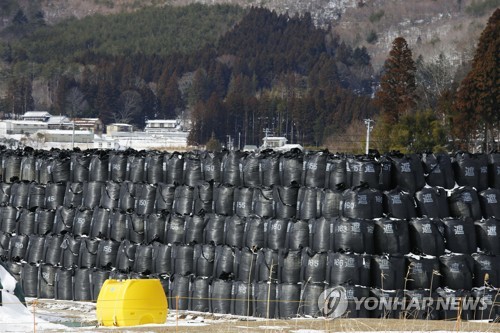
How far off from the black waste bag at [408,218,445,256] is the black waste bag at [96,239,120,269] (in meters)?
8.43

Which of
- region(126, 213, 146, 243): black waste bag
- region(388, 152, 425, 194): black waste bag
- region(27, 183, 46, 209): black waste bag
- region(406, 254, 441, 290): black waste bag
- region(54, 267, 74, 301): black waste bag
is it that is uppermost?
region(388, 152, 425, 194): black waste bag

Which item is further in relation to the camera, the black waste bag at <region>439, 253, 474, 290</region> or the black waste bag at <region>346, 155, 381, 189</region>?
the black waste bag at <region>346, 155, 381, 189</region>

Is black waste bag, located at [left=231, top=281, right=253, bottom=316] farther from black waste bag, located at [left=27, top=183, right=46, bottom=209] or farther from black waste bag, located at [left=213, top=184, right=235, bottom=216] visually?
black waste bag, located at [left=27, top=183, right=46, bottom=209]

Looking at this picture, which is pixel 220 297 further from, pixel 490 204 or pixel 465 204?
pixel 490 204

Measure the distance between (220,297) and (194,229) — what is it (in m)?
2.24

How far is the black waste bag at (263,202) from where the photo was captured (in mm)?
28469

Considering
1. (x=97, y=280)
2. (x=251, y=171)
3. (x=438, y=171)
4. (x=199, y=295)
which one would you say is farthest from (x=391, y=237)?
(x=97, y=280)

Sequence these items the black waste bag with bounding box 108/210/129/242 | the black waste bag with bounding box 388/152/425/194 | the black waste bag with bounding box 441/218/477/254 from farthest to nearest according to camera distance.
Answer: the black waste bag with bounding box 108/210/129/242
the black waste bag with bounding box 388/152/425/194
the black waste bag with bounding box 441/218/477/254

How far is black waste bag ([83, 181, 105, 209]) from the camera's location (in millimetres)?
32062

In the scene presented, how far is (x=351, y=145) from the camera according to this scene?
11175cm

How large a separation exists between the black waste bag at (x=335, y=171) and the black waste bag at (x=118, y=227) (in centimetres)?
604

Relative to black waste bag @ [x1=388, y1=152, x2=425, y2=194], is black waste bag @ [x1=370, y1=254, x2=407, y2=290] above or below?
below

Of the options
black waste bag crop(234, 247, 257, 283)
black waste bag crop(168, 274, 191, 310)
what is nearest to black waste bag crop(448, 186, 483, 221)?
black waste bag crop(234, 247, 257, 283)

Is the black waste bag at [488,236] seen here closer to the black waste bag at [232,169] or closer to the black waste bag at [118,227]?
the black waste bag at [232,169]
